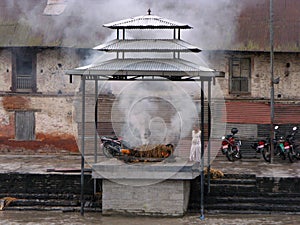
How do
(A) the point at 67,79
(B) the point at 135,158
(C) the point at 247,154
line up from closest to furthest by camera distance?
1. (B) the point at 135,158
2. (C) the point at 247,154
3. (A) the point at 67,79

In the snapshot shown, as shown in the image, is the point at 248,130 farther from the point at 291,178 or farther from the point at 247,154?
the point at 291,178

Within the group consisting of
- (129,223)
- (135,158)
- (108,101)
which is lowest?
(129,223)

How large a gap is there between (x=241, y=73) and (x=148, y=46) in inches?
315

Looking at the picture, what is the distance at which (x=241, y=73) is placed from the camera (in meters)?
24.6

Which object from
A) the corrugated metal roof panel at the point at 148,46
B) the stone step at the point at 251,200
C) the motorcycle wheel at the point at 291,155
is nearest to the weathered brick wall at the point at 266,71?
the motorcycle wheel at the point at 291,155

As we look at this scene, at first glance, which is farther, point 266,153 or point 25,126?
point 25,126

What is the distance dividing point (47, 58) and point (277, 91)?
26.9ft

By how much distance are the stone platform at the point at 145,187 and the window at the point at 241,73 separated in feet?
28.0

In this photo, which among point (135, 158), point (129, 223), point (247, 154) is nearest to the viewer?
point (129, 223)

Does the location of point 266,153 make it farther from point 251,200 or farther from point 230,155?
point 251,200

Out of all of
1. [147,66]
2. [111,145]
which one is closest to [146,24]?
[147,66]

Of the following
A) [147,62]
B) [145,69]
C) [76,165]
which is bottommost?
[76,165]

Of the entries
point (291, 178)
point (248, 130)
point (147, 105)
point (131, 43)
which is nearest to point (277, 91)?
point (248, 130)

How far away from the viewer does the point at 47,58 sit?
2494 cm
